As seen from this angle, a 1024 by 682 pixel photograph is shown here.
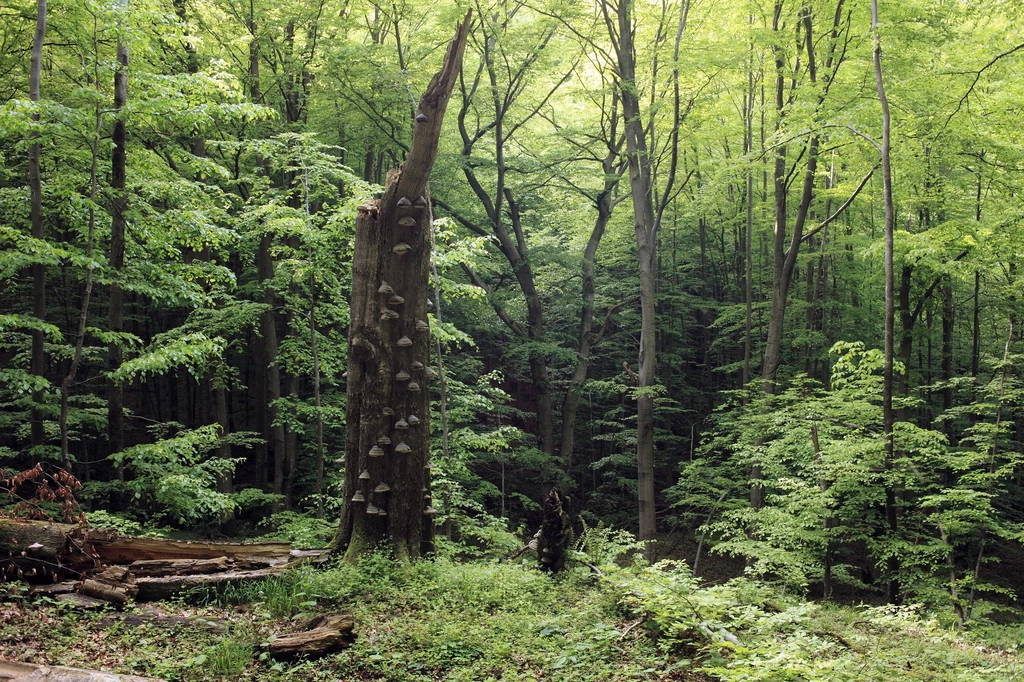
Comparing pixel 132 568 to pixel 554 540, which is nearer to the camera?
pixel 132 568

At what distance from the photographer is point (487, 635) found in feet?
15.4

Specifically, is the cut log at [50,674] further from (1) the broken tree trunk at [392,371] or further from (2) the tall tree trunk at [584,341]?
(2) the tall tree trunk at [584,341]

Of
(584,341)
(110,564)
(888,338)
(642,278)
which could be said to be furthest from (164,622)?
(584,341)

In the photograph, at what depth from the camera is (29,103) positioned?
20.3ft

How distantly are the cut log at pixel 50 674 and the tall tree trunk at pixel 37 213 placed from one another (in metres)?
4.70

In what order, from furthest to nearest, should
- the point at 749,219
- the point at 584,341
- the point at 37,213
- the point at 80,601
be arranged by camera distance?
the point at 584,341 → the point at 749,219 → the point at 37,213 → the point at 80,601

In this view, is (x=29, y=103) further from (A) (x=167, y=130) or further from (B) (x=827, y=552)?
(B) (x=827, y=552)

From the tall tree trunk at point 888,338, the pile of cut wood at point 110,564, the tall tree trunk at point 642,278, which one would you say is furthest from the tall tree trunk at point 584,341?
the pile of cut wood at point 110,564

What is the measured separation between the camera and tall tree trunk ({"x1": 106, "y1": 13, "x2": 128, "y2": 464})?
758 cm

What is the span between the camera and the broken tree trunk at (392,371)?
6.12 metres

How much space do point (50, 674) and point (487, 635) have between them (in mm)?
2614

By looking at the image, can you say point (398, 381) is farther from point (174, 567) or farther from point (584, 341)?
point (584, 341)

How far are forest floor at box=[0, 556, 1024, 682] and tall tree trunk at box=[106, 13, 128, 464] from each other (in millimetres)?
3981

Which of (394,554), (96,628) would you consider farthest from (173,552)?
(394,554)
